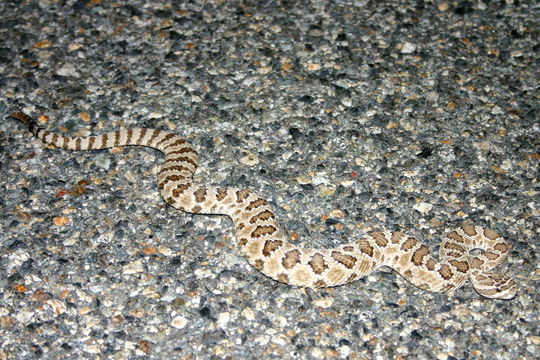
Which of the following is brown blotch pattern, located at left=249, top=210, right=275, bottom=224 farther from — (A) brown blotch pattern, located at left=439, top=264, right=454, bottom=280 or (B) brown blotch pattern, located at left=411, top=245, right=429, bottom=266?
(A) brown blotch pattern, located at left=439, top=264, right=454, bottom=280

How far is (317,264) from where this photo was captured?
21.6 feet

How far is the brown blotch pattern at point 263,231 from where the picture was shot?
22.6ft

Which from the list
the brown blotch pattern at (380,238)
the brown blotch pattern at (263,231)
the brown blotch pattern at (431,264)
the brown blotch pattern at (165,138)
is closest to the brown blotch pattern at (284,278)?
the brown blotch pattern at (263,231)

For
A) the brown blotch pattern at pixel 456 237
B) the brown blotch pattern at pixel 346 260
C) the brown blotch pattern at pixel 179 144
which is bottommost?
the brown blotch pattern at pixel 456 237

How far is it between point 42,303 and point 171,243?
1.38 meters

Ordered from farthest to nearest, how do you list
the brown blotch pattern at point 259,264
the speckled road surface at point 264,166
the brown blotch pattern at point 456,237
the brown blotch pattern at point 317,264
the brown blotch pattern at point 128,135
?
the brown blotch pattern at point 128,135 → the brown blotch pattern at point 456,237 → the brown blotch pattern at point 259,264 → the brown blotch pattern at point 317,264 → the speckled road surface at point 264,166

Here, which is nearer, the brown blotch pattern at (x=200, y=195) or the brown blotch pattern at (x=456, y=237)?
the brown blotch pattern at (x=456, y=237)

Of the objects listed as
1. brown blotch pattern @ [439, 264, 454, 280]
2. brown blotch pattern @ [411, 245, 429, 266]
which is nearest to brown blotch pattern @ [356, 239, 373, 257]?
brown blotch pattern @ [411, 245, 429, 266]

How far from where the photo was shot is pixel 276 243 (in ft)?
22.4

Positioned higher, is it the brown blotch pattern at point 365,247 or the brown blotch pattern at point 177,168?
the brown blotch pattern at point 177,168

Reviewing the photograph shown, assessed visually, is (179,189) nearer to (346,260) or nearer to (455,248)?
(346,260)

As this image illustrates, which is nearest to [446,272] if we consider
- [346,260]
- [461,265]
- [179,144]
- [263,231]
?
[461,265]

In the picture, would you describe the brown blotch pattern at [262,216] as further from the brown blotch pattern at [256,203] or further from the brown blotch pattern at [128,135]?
the brown blotch pattern at [128,135]

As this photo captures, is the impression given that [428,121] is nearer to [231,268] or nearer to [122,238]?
[231,268]
